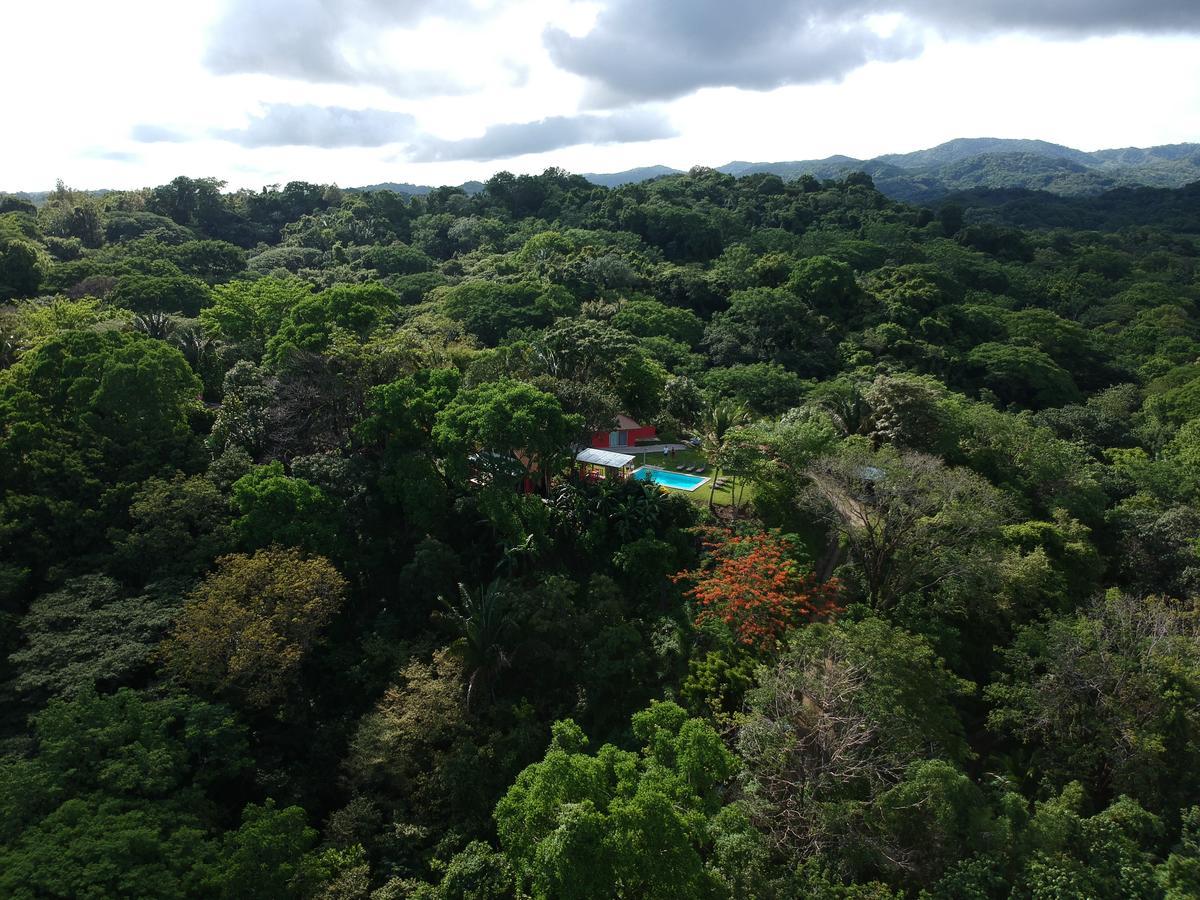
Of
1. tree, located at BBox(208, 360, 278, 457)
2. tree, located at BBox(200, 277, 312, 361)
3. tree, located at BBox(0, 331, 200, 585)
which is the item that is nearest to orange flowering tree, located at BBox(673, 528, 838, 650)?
tree, located at BBox(208, 360, 278, 457)

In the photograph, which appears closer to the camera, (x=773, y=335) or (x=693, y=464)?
(x=693, y=464)

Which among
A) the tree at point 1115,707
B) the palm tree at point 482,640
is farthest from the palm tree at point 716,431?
the tree at point 1115,707

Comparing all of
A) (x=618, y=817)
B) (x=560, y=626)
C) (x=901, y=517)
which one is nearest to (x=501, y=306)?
(x=560, y=626)

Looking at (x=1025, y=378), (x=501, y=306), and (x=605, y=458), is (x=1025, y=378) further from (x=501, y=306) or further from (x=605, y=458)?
(x=501, y=306)

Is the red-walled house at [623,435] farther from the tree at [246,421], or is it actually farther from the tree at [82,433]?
the tree at [82,433]

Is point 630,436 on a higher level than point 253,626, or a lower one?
higher

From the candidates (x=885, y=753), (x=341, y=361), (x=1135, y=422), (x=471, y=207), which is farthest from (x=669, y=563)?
(x=471, y=207)

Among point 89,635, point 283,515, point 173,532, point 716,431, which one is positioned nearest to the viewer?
point 89,635

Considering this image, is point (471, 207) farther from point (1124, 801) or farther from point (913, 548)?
point (1124, 801)
